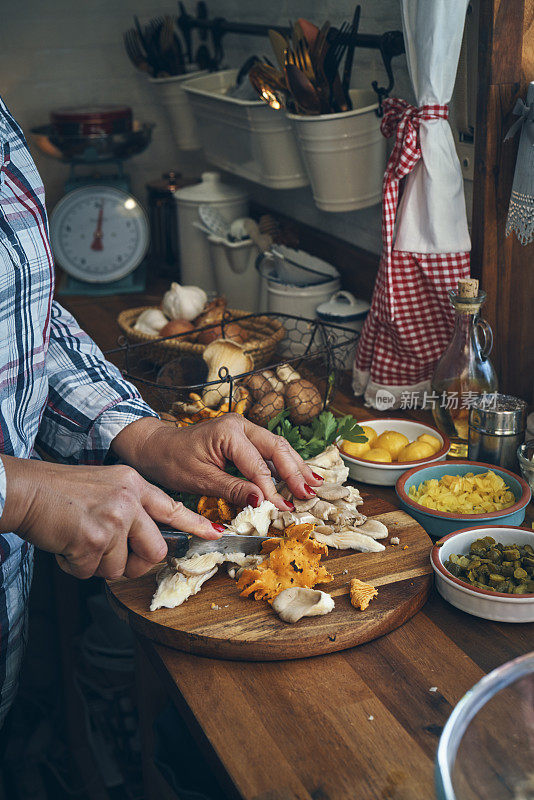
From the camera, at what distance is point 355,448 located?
1.24m

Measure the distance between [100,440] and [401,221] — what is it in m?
0.65

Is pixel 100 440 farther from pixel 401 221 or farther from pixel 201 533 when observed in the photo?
pixel 401 221

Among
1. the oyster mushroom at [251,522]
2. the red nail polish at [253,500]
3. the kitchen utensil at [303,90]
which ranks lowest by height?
the oyster mushroom at [251,522]

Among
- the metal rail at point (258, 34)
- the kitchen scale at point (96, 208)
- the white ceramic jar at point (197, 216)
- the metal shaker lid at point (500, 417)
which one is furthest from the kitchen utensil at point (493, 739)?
the kitchen scale at point (96, 208)

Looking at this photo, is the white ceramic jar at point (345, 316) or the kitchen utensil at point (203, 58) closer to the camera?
the white ceramic jar at point (345, 316)

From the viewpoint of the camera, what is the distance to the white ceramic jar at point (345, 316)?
1607 millimetres

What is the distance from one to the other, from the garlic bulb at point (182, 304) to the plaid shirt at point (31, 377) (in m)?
0.62

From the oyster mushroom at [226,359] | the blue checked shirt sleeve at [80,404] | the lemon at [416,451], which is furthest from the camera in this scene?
the oyster mushroom at [226,359]

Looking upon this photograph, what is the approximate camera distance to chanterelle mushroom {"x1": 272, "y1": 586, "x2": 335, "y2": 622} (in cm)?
86

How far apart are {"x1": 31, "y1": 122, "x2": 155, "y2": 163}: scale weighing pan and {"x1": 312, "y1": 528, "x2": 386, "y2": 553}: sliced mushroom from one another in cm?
159

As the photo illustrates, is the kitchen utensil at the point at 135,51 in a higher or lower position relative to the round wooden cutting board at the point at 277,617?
higher

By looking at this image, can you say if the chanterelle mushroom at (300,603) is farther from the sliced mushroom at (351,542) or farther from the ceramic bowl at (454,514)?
the ceramic bowl at (454,514)

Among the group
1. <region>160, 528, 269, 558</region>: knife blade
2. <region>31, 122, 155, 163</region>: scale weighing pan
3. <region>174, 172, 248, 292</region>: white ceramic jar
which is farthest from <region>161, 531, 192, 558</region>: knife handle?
<region>31, 122, 155, 163</region>: scale weighing pan

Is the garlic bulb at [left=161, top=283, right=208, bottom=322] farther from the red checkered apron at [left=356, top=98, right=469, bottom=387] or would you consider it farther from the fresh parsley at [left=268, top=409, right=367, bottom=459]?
the fresh parsley at [left=268, top=409, right=367, bottom=459]
